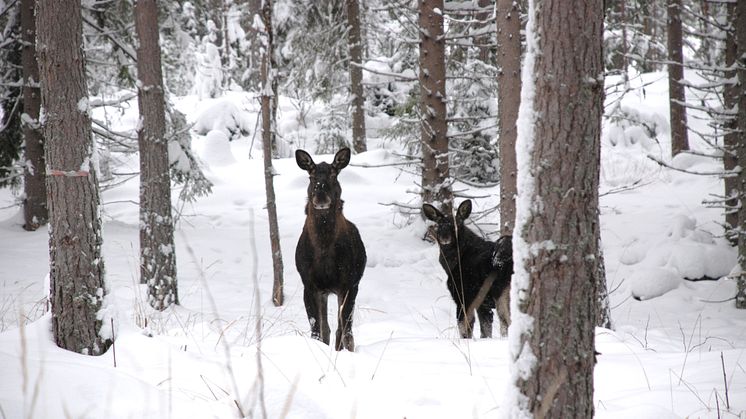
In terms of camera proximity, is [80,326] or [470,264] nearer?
[80,326]

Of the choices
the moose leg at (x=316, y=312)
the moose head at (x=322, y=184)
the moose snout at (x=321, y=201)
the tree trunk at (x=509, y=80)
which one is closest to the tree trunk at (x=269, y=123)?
the moose head at (x=322, y=184)

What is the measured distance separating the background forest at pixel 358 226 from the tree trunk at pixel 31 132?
5cm

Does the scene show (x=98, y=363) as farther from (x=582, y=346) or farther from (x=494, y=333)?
(x=494, y=333)

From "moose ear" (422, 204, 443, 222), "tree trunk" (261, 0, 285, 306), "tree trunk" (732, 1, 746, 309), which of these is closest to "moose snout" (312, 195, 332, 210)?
"moose ear" (422, 204, 443, 222)

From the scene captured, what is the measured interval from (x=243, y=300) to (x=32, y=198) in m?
6.06

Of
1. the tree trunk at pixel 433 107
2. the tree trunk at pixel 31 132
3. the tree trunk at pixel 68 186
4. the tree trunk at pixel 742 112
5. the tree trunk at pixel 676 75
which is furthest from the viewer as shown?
the tree trunk at pixel 676 75

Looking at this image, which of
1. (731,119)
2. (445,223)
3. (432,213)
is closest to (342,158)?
(432,213)

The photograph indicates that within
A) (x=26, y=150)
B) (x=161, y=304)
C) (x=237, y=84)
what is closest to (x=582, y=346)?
(x=161, y=304)

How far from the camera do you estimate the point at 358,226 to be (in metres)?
14.6

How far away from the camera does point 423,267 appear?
12641mm

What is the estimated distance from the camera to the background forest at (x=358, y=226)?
3.18m

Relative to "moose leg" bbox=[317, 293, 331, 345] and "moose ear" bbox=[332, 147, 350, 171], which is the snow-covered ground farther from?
"moose ear" bbox=[332, 147, 350, 171]

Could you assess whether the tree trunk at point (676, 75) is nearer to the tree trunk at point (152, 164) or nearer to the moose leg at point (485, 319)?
the moose leg at point (485, 319)

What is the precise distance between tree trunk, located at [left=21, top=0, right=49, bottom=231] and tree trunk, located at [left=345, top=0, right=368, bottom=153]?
29.1 feet
